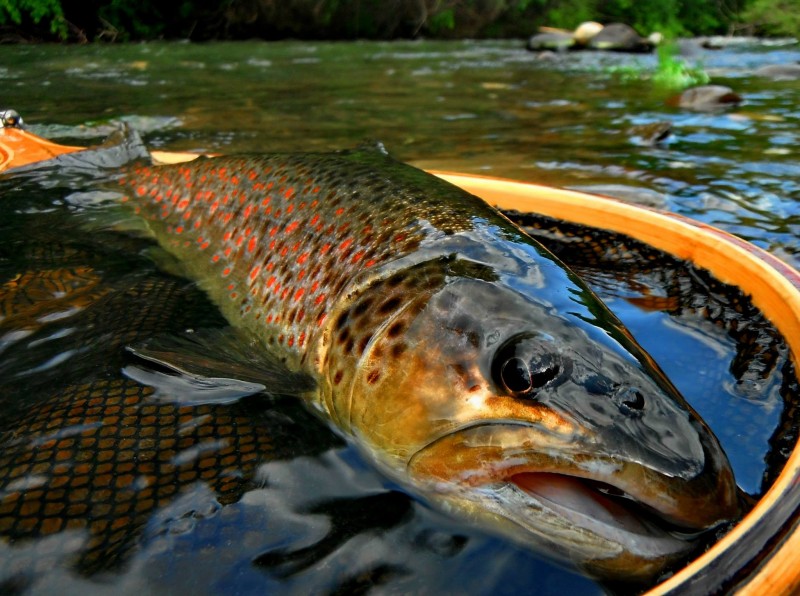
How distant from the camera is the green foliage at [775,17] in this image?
2717 cm

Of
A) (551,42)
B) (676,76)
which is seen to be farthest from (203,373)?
(551,42)

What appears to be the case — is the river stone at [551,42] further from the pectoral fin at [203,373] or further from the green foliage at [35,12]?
the pectoral fin at [203,373]

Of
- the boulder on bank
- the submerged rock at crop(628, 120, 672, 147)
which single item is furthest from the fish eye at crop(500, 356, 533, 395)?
the boulder on bank

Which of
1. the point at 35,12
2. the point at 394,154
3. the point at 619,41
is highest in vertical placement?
the point at 35,12

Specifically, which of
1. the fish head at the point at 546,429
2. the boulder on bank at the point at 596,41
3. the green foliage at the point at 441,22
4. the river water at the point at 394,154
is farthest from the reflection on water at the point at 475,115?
the green foliage at the point at 441,22

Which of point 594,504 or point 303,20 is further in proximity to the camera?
point 303,20

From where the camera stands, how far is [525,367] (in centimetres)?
158

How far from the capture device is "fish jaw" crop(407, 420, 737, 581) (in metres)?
1.42

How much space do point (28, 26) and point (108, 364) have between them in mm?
26847

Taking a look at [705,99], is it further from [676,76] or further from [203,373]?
[203,373]

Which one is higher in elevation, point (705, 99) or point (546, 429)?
point (546, 429)

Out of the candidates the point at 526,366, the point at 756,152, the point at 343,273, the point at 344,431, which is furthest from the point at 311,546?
the point at 756,152

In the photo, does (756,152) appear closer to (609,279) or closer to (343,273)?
(609,279)

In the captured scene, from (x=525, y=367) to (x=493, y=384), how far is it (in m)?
0.09
